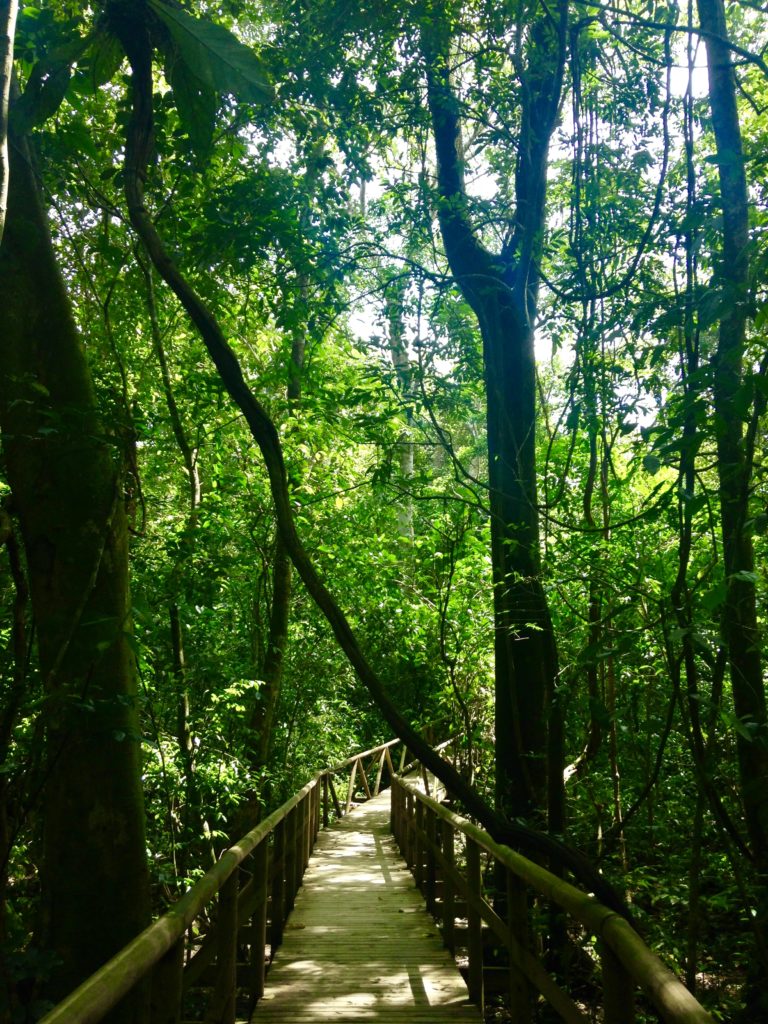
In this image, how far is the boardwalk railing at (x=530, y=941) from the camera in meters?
1.64

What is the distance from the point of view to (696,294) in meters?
3.66

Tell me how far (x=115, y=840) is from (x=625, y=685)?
5188mm

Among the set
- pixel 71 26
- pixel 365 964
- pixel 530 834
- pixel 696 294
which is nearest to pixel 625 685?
pixel 365 964

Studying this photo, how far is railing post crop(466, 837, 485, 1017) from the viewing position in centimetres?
384

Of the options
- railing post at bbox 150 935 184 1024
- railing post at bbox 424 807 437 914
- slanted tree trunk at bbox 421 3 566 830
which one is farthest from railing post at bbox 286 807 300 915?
railing post at bbox 150 935 184 1024

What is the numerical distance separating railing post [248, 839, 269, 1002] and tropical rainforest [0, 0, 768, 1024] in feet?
2.44

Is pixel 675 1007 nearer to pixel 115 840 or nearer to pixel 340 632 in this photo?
pixel 340 632

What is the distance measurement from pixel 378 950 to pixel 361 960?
11.0 inches

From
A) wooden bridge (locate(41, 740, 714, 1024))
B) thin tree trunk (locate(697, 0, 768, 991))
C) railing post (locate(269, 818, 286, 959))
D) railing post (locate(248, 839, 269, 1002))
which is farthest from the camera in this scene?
railing post (locate(269, 818, 286, 959))

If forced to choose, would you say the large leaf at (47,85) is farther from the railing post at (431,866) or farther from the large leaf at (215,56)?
the railing post at (431,866)

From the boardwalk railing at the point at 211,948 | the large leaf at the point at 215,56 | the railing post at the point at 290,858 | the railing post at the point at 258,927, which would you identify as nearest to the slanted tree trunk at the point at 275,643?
the railing post at the point at 290,858

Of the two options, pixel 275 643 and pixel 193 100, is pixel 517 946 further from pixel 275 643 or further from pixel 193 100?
pixel 275 643

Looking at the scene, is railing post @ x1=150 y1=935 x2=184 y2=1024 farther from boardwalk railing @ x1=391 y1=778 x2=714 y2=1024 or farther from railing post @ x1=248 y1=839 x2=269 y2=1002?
railing post @ x1=248 y1=839 x2=269 y2=1002

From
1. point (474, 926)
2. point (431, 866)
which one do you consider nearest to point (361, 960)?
point (474, 926)
